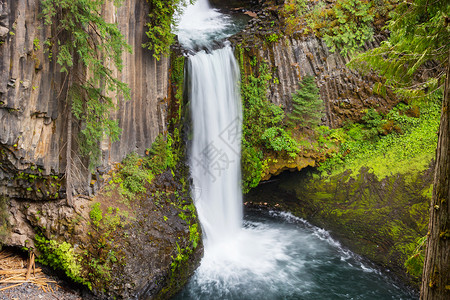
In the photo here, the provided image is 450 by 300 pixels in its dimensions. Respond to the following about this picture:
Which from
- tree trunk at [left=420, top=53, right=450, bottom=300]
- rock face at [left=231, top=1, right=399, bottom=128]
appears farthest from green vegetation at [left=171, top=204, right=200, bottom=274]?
tree trunk at [left=420, top=53, right=450, bottom=300]

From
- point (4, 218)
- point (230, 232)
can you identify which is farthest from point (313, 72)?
point (4, 218)

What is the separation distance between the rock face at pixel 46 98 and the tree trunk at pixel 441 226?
6.52 meters

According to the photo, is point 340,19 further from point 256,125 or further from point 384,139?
point 256,125

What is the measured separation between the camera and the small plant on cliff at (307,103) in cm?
1115

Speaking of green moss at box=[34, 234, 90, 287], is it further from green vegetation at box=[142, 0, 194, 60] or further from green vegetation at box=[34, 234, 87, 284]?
green vegetation at box=[142, 0, 194, 60]

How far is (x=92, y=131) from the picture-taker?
6.68m

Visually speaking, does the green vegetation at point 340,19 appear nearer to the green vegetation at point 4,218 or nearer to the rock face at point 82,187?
the rock face at point 82,187

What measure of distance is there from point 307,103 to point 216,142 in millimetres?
3625

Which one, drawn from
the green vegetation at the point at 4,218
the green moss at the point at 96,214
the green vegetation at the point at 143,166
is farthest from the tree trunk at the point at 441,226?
the green vegetation at the point at 4,218

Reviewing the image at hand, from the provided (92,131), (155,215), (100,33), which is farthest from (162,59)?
(155,215)

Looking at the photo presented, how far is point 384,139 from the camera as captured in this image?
1111 cm

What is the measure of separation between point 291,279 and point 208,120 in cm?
540

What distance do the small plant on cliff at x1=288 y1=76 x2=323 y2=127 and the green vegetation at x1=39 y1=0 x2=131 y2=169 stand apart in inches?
258

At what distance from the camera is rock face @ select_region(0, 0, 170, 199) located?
18.4ft
